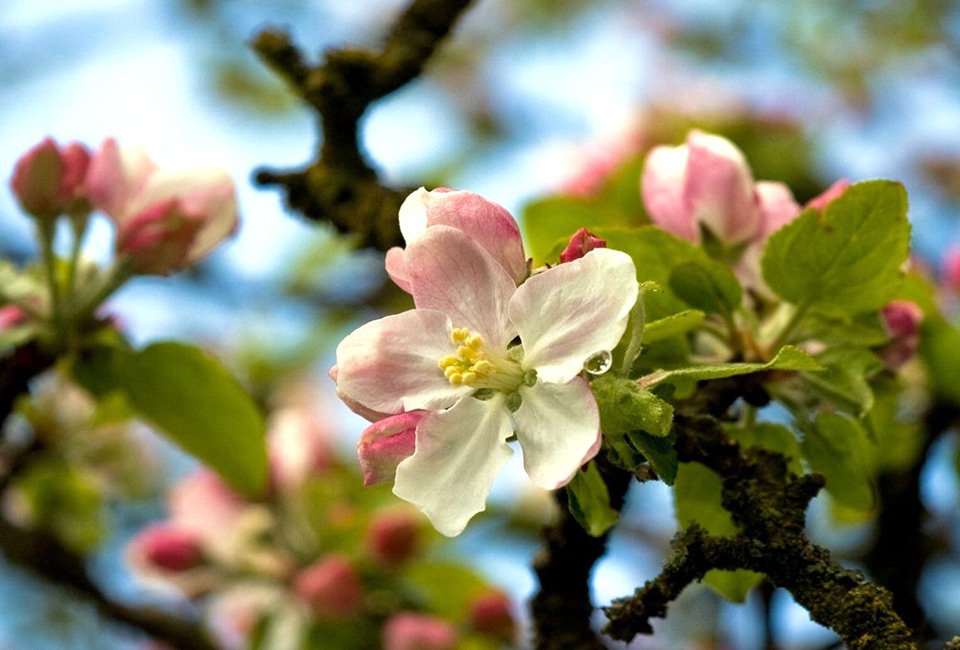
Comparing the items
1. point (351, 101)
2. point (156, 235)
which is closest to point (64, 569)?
point (156, 235)

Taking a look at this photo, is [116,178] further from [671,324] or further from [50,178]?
[671,324]

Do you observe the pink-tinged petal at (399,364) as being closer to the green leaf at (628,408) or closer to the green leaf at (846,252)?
the green leaf at (628,408)

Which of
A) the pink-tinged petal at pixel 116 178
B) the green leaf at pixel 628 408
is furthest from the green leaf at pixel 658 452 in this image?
the pink-tinged petal at pixel 116 178

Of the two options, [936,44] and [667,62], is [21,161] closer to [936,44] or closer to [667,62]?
[936,44]

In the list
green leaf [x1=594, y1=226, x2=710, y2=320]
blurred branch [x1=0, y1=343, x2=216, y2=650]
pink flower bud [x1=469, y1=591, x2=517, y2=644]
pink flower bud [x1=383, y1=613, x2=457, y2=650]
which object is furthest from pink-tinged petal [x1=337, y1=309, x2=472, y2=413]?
blurred branch [x1=0, y1=343, x2=216, y2=650]

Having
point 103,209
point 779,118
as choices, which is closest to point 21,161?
point 103,209

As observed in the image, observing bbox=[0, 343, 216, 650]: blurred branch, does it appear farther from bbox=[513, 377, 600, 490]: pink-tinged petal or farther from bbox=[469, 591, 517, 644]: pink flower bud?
bbox=[513, 377, 600, 490]: pink-tinged petal
